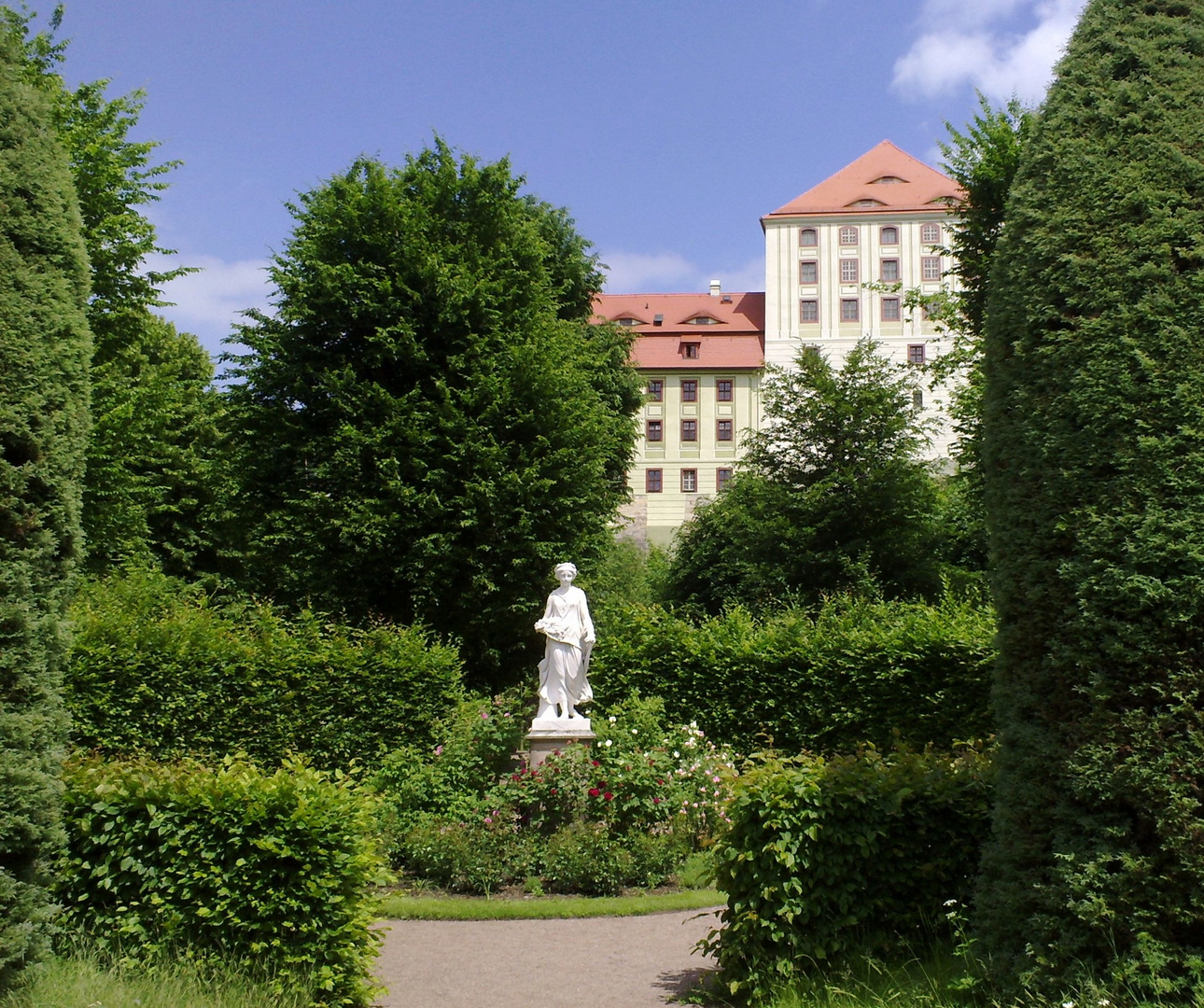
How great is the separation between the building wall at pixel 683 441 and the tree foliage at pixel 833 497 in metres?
33.3

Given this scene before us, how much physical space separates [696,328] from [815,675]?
166ft

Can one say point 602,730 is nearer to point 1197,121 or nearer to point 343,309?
point 1197,121

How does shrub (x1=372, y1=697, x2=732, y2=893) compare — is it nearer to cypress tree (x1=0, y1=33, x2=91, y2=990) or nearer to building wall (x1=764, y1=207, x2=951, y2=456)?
cypress tree (x1=0, y1=33, x2=91, y2=990)

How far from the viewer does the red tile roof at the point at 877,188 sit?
6031cm

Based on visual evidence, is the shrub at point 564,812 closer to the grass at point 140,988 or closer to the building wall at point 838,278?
the grass at point 140,988

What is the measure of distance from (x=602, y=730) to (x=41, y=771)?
7784mm

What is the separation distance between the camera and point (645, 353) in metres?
62.4

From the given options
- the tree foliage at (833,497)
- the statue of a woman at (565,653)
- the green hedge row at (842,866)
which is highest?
the tree foliage at (833,497)

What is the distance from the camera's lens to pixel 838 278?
60062 millimetres

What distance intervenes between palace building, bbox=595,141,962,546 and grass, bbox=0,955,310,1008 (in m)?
52.5

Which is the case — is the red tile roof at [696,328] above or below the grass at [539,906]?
above

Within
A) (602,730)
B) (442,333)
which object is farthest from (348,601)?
(602,730)

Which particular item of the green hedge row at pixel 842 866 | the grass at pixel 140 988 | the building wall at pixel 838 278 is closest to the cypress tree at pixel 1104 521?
the green hedge row at pixel 842 866

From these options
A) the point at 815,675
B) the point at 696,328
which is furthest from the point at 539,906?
the point at 696,328
